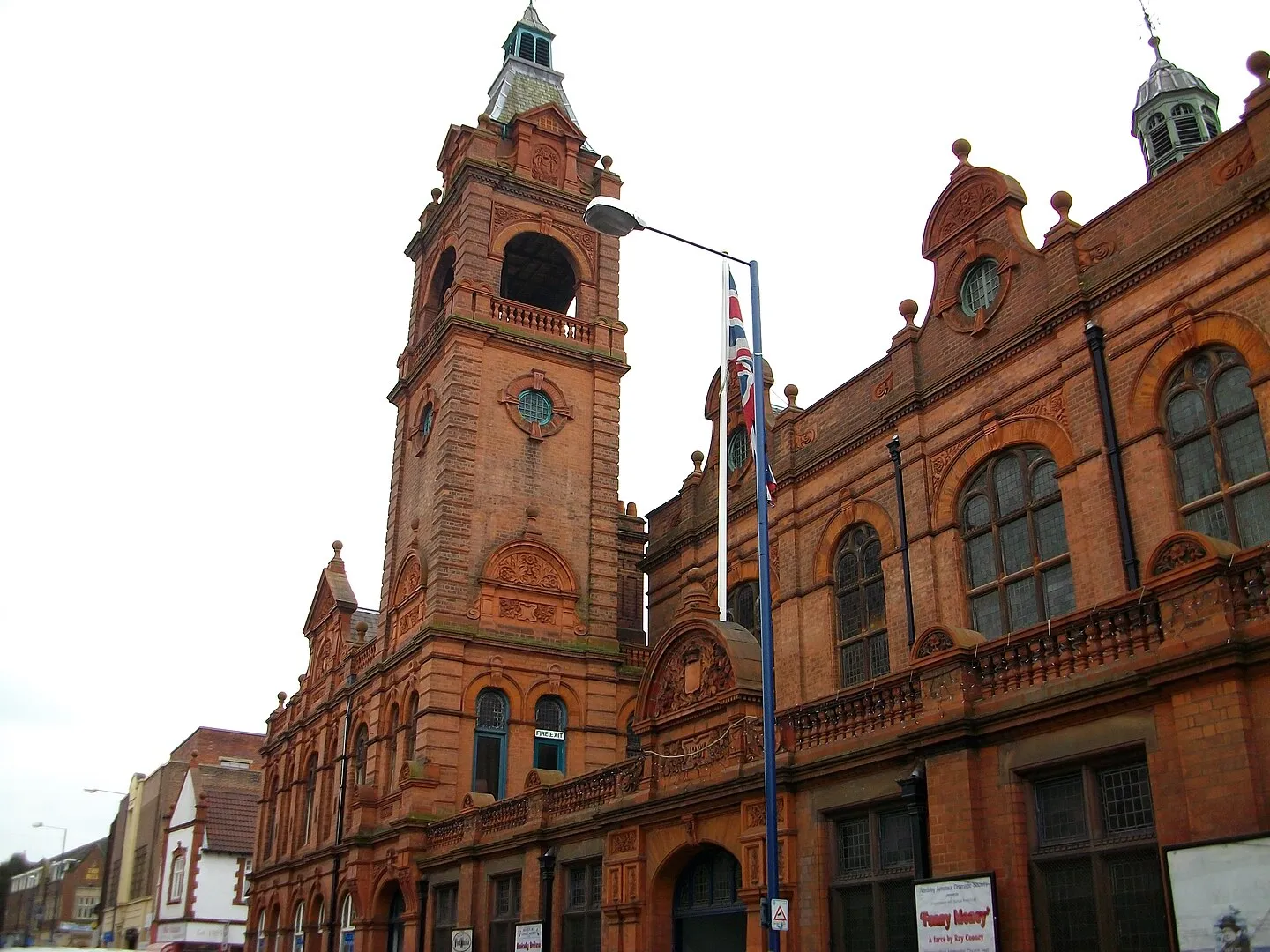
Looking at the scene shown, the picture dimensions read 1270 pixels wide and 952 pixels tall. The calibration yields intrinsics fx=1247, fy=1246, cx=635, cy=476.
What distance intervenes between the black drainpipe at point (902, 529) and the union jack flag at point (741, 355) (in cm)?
454

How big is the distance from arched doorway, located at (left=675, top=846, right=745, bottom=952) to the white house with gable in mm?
44242

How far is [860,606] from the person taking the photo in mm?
25938

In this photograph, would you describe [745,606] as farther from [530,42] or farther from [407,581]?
[530,42]

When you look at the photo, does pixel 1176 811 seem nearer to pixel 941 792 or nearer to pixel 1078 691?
pixel 1078 691

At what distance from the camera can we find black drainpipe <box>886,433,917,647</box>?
24.1 m

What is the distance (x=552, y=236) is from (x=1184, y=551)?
29.1 m

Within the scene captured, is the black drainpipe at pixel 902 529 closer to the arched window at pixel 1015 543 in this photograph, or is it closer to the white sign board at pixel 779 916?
the arched window at pixel 1015 543

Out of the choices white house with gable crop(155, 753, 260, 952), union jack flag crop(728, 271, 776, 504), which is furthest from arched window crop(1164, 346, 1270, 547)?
white house with gable crop(155, 753, 260, 952)

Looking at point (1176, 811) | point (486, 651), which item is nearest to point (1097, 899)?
point (1176, 811)

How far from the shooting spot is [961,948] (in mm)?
15367

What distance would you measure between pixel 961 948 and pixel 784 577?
13.1 meters

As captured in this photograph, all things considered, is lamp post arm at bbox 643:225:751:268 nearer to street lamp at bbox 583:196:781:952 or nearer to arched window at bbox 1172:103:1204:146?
street lamp at bbox 583:196:781:952

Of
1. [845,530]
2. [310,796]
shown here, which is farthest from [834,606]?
[310,796]

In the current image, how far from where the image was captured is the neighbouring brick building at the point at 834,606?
48.9 feet
